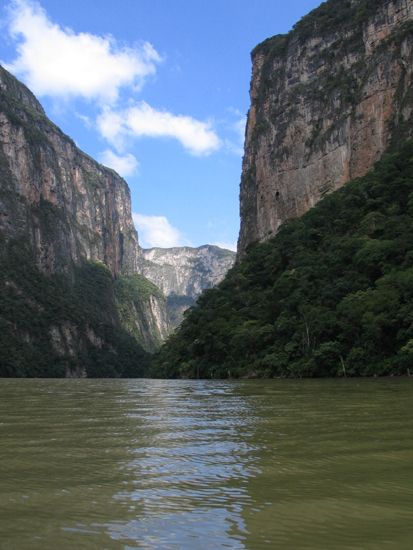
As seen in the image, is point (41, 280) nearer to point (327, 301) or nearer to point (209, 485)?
point (327, 301)

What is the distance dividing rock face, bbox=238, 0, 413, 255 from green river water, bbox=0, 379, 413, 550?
2524 inches

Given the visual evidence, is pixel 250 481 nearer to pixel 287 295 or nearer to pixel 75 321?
pixel 287 295

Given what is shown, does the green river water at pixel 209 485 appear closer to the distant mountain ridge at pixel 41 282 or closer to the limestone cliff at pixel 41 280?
the distant mountain ridge at pixel 41 282

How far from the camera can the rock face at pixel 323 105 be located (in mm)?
72625

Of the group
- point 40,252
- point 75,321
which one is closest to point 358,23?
point 75,321

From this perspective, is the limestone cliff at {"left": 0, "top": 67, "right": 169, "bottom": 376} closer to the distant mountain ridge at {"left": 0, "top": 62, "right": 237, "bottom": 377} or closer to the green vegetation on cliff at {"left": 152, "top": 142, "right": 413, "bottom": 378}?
the distant mountain ridge at {"left": 0, "top": 62, "right": 237, "bottom": 377}

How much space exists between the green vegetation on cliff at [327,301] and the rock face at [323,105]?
14894mm

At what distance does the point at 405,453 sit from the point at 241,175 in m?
112

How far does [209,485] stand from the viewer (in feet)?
17.5

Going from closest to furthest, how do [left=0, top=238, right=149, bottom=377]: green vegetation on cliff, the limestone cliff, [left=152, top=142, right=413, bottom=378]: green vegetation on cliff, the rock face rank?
1. [left=152, top=142, right=413, bottom=378]: green vegetation on cliff
2. the rock face
3. [left=0, top=238, right=149, bottom=377]: green vegetation on cliff
4. the limestone cliff

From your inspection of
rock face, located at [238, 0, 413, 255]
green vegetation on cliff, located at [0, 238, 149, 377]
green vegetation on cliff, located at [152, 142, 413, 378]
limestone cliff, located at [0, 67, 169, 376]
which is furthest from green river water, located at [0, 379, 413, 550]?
green vegetation on cliff, located at [0, 238, 149, 377]

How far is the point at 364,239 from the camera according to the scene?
43625 millimetres

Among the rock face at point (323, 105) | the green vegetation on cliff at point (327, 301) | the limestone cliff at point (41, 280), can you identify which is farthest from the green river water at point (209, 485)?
the limestone cliff at point (41, 280)

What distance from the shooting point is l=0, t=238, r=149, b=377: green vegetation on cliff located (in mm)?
124188
